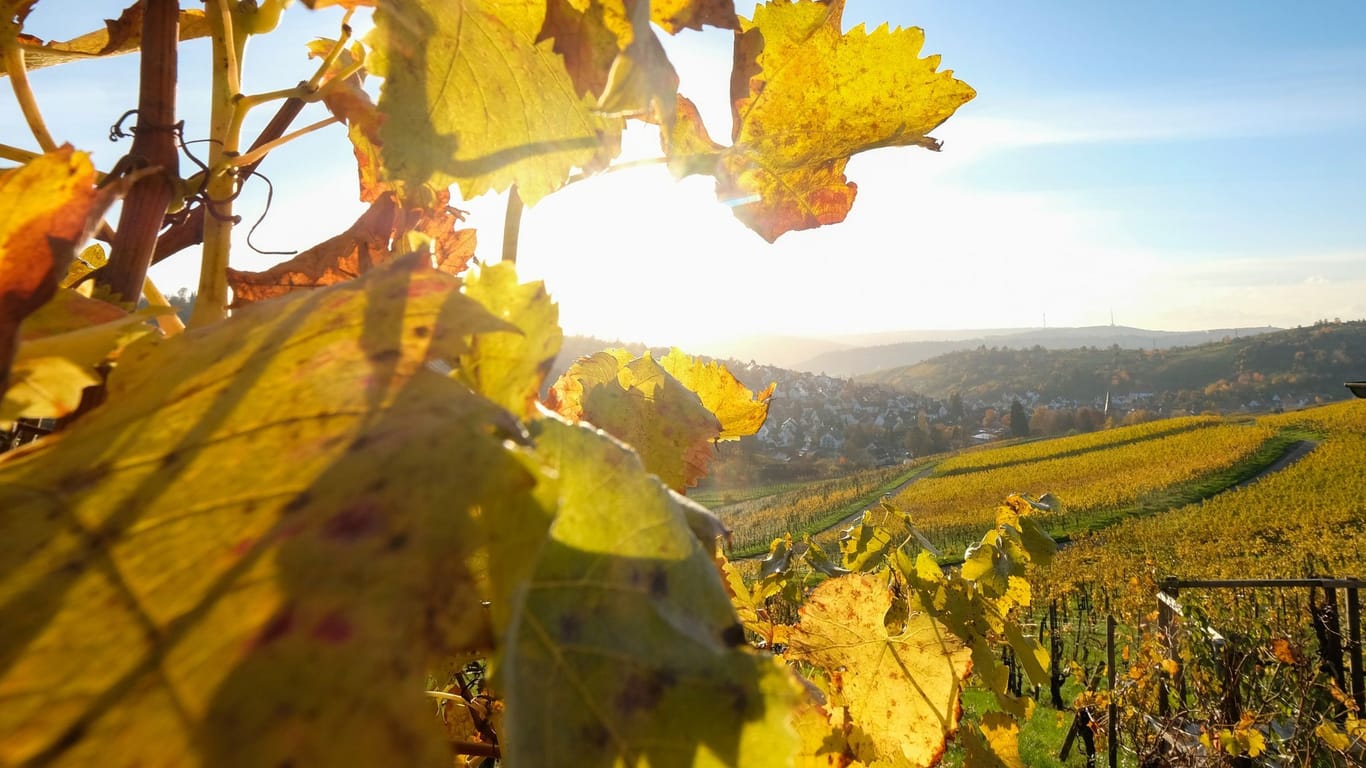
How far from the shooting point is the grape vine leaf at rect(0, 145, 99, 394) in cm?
37

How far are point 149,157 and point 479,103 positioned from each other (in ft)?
0.78

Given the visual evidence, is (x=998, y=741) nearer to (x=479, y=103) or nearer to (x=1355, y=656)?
(x=479, y=103)

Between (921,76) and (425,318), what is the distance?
2.10 ft

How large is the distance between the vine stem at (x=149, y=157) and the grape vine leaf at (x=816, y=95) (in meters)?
0.41

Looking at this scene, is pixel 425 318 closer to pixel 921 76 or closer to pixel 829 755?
pixel 921 76

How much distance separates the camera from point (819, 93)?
844 mm

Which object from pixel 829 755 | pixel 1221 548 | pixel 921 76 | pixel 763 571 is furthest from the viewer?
pixel 1221 548

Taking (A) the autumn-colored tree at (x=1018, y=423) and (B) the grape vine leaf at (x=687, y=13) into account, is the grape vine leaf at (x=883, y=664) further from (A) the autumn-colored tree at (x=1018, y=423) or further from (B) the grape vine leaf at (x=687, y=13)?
(A) the autumn-colored tree at (x=1018, y=423)

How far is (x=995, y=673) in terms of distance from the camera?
6.11 feet

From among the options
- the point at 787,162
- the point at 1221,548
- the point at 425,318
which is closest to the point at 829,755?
the point at 787,162

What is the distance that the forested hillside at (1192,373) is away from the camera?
209 ft

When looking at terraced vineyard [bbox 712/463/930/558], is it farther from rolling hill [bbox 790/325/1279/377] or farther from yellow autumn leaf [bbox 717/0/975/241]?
rolling hill [bbox 790/325/1279/377]

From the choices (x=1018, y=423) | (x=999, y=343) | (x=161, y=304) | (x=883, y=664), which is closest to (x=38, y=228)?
(x=161, y=304)

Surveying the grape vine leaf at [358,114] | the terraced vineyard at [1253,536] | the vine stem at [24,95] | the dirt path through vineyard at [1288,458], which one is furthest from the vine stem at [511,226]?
the dirt path through vineyard at [1288,458]
